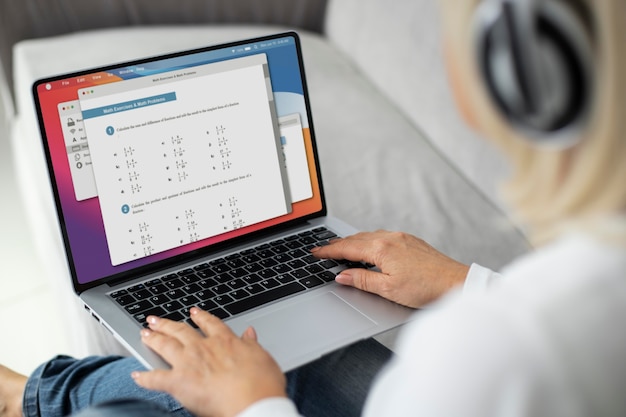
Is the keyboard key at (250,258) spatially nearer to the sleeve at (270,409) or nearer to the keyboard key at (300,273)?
the keyboard key at (300,273)

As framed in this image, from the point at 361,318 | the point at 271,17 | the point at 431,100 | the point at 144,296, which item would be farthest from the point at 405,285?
the point at 271,17

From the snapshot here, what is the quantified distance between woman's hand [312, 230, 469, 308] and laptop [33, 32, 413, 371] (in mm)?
20

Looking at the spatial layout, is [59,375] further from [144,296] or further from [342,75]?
[342,75]

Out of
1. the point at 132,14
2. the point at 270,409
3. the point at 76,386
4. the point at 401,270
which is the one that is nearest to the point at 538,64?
the point at 270,409

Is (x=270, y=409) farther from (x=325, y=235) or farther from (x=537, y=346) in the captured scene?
(x=325, y=235)

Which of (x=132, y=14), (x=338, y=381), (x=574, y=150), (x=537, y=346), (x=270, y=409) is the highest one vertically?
(x=132, y=14)

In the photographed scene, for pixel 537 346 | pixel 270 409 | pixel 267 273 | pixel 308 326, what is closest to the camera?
pixel 537 346

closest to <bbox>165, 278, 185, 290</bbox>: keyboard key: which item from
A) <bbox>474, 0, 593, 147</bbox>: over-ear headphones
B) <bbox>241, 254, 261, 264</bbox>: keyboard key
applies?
<bbox>241, 254, 261, 264</bbox>: keyboard key

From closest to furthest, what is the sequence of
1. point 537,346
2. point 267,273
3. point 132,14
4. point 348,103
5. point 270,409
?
point 537,346 → point 270,409 → point 267,273 → point 348,103 → point 132,14

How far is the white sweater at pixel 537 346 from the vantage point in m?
0.56

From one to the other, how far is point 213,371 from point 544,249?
0.37 m

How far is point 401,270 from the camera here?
1.06m

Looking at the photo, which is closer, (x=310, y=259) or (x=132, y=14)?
(x=310, y=259)

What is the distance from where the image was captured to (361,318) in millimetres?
1027
